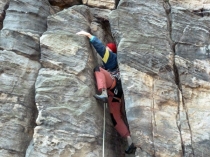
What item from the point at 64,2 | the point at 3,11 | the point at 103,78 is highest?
the point at 64,2

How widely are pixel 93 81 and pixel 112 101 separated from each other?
0.86m

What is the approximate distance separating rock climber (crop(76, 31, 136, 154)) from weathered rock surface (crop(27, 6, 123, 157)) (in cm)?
28

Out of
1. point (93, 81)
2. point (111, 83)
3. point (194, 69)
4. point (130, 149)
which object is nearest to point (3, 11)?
point (93, 81)

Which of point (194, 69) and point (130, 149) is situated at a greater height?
point (194, 69)

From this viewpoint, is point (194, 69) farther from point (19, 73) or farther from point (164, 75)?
point (19, 73)

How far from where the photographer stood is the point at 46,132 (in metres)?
9.11

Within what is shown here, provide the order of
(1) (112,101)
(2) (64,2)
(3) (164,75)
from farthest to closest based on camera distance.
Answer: (2) (64,2), (1) (112,101), (3) (164,75)

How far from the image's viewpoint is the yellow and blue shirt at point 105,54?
1036cm

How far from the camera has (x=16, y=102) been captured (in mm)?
9961

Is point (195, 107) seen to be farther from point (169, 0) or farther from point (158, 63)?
point (169, 0)

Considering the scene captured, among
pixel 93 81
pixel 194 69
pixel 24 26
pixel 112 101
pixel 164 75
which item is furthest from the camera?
pixel 24 26

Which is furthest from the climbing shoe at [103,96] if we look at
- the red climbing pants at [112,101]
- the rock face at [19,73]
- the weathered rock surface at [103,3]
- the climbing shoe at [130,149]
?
the weathered rock surface at [103,3]

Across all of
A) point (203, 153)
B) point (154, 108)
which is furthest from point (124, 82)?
point (203, 153)

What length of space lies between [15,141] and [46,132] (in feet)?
3.41
